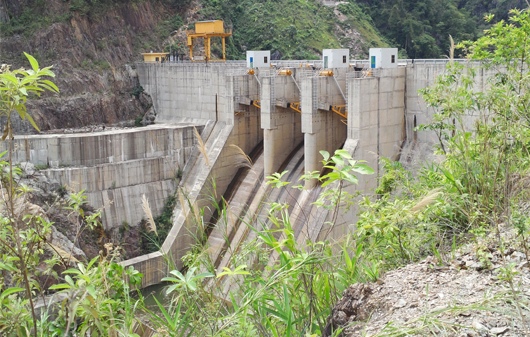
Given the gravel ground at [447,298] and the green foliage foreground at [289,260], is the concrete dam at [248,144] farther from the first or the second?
the gravel ground at [447,298]

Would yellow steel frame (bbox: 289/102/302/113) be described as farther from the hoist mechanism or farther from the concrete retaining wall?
the concrete retaining wall

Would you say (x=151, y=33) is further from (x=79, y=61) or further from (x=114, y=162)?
(x=114, y=162)

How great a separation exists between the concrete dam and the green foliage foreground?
9.38 m

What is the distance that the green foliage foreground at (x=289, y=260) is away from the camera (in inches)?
149

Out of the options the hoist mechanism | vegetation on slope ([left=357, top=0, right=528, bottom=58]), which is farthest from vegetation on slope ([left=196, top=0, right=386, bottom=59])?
the hoist mechanism

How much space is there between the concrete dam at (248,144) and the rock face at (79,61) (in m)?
6.55

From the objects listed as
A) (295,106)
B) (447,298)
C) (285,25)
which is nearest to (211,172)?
(295,106)

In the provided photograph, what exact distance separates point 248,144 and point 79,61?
484 inches

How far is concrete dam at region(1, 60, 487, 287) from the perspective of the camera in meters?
17.1

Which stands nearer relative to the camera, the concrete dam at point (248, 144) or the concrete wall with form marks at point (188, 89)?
the concrete dam at point (248, 144)

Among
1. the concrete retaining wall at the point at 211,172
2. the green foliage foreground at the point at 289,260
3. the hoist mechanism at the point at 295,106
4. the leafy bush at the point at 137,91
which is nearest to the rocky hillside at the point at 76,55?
the leafy bush at the point at 137,91

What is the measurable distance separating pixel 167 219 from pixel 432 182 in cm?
1528

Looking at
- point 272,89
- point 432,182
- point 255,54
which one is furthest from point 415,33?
point 432,182

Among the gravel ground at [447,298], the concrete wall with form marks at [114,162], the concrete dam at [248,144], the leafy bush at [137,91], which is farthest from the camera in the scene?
the leafy bush at [137,91]
